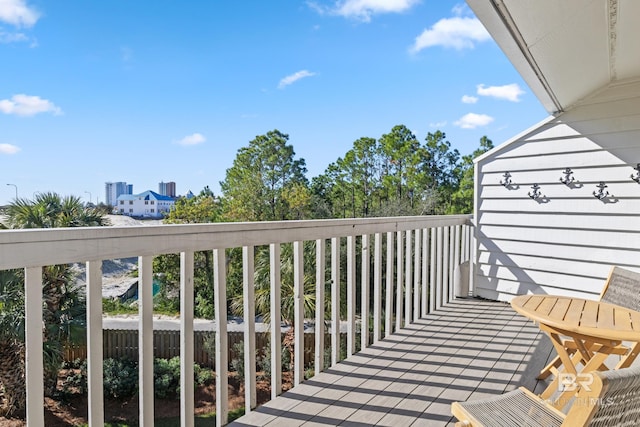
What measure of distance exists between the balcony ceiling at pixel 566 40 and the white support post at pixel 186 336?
195 centimetres

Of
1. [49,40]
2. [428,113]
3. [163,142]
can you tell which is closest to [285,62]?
[163,142]

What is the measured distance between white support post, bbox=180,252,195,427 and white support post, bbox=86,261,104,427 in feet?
1.10

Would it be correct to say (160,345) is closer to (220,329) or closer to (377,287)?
(377,287)

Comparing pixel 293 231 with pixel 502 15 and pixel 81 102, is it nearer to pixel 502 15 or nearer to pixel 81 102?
pixel 502 15

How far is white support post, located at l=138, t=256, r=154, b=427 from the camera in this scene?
1569 millimetres

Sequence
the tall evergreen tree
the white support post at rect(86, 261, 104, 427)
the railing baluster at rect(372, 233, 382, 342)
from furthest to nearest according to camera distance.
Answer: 1. the tall evergreen tree
2. the railing baluster at rect(372, 233, 382, 342)
3. the white support post at rect(86, 261, 104, 427)

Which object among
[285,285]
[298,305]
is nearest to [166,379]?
[285,285]

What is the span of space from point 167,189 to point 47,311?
83.1 ft

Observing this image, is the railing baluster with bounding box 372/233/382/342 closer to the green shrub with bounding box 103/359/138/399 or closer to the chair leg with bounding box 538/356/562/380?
the chair leg with bounding box 538/356/562/380

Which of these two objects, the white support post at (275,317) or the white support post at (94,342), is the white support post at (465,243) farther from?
the white support post at (94,342)

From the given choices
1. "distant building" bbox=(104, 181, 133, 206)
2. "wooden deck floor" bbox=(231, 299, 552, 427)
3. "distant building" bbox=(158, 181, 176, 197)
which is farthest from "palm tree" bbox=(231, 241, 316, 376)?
"distant building" bbox=(104, 181, 133, 206)

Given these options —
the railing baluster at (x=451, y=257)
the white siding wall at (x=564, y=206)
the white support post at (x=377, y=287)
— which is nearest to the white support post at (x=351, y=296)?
the white support post at (x=377, y=287)

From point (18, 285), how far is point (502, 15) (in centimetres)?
822

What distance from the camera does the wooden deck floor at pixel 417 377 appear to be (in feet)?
6.82
